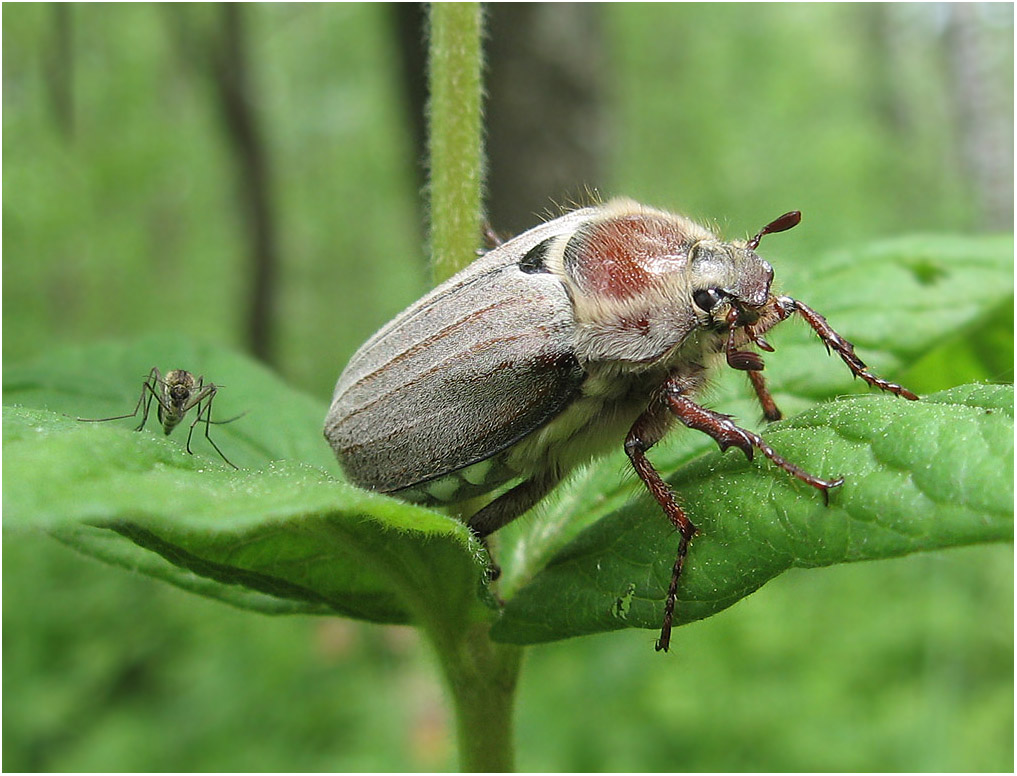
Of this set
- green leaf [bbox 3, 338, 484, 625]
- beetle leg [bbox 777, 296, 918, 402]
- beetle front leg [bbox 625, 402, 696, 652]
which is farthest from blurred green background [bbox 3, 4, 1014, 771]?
green leaf [bbox 3, 338, 484, 625]

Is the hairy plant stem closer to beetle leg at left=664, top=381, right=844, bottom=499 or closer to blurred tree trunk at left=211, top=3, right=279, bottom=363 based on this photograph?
beetle leg at left=664, top=381, right=844, bottom=499

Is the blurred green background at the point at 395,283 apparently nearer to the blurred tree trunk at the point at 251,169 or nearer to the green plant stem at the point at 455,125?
the blurred tree trunk at the point at 251,169

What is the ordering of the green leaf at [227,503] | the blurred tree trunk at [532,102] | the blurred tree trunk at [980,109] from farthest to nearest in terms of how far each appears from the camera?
1. the blurred tree trunk at [980,109]
2. the blurred tree trunk at [532,102]
3. the green leaf at [227,503]

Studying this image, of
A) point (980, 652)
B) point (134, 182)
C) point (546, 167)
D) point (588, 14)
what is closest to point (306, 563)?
point (546, 167)

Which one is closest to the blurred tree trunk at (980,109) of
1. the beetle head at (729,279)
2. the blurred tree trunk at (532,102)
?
the blurred tree trunk at (532,102)

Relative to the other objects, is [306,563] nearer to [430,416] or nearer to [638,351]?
[430,416]

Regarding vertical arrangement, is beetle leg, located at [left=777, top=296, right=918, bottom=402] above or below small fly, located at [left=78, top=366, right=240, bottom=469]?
above

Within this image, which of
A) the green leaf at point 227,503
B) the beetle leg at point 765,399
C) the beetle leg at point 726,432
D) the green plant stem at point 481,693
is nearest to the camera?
the green leaf at point 227,503
